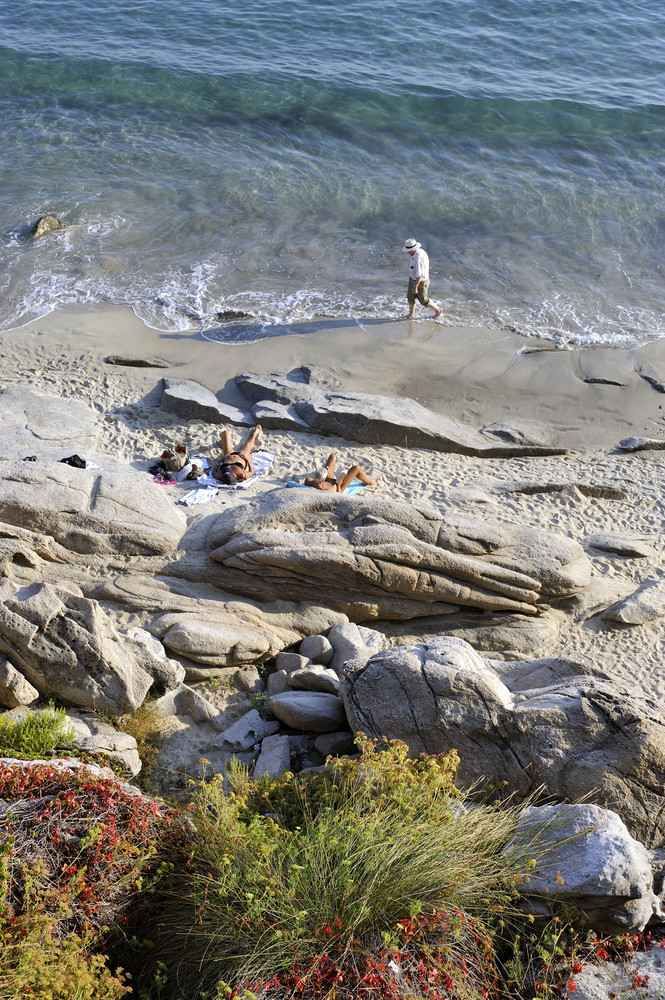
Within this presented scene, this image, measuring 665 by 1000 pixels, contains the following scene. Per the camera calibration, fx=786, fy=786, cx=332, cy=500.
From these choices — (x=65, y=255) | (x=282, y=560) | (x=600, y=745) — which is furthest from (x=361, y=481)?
(x=65, y=255)

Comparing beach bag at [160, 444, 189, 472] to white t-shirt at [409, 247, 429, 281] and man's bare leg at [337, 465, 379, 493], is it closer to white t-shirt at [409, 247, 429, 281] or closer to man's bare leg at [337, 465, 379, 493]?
man's bare leg at [337, 465, 379, 493]

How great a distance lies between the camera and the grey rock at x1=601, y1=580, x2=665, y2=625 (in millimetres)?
9391

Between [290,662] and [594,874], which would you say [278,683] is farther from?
[594,874]

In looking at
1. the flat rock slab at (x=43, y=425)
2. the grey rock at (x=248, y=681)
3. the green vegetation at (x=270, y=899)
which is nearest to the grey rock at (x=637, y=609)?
the grey rock at (x=248, y=681)

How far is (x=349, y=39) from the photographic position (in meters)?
27.9

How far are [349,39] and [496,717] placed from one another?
92.4 feet

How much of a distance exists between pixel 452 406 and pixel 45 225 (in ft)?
35.7

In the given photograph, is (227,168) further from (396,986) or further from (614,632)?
(396,986)

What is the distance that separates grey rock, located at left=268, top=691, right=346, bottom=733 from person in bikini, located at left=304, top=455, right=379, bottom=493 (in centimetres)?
379

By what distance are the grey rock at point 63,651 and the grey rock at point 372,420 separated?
6.24 m

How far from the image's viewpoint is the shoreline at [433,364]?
14.2m

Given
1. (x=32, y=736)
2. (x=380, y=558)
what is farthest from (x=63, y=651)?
(x=380, y=558)

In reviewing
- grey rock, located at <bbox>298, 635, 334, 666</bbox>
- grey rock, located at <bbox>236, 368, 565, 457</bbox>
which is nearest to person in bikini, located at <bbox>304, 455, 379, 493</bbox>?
grey rock, located at <bbox>236, 368, 565, 457</bbox>

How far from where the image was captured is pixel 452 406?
14.2 m
